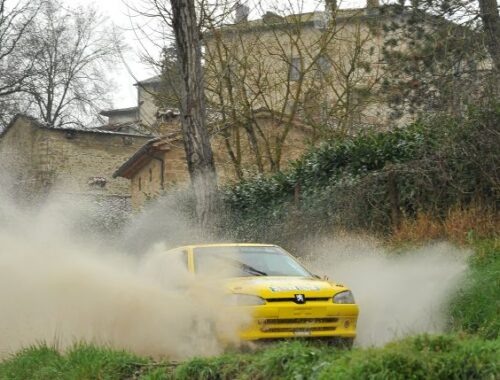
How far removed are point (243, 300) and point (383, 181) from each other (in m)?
7.43

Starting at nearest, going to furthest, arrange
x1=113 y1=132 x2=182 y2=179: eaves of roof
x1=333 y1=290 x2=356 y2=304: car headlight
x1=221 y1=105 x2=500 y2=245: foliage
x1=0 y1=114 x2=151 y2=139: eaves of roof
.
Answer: x1=333 y1=290 x2=356 y2=304: car headlight < x1=221 y1=105 x2=500 y2=245: foliage < x1=113 y1=132 x2=182 y2=179: eaves of roof < x1=0 y1=114 x2=151 y2=139: eaves of roof

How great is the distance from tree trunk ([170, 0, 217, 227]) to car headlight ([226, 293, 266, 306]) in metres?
8.12

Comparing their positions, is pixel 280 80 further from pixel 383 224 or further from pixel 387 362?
pixel 387 362

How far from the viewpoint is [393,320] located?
43.9 ft

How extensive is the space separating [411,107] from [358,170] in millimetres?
3275

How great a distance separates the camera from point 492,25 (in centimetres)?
1888

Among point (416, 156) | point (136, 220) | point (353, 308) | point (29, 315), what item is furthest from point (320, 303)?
point (136, 220)

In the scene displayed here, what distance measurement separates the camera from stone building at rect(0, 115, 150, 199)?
51344 millimetres

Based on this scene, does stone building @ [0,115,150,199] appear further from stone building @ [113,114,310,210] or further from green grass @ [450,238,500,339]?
green grass @ [450,238,500,339]

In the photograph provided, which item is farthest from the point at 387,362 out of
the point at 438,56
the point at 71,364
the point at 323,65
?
the point at 323,65

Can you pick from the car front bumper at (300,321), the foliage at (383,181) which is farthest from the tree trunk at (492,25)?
the car front bumper at (300,321)

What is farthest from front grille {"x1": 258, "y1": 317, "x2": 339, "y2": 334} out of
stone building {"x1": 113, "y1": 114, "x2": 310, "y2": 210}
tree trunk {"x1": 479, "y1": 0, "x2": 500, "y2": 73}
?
stone building {"x1": 113, "y1": 114, "x2": 310, "y2": 210}

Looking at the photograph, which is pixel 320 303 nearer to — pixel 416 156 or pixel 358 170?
pixel 416 156

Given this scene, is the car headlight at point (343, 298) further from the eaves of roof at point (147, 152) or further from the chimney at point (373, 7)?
the eaves of roof at point (147, 152)
